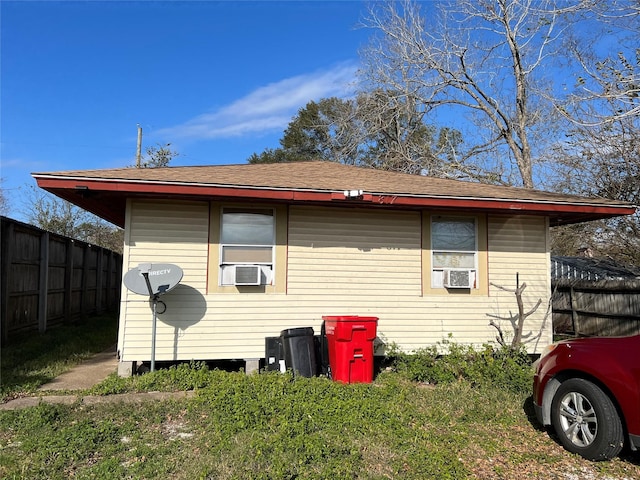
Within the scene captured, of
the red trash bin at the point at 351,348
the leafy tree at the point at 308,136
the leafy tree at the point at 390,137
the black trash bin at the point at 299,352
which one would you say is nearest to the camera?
the red trash bin at the point at 351,348

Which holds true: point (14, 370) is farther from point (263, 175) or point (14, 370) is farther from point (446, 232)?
point (446, 232)

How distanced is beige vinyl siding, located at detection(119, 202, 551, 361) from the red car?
3.21 metres

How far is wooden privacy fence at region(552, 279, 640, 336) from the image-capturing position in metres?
10.5

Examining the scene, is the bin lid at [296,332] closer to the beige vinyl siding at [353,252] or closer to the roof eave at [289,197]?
the beige vinyl siding at [353,252]

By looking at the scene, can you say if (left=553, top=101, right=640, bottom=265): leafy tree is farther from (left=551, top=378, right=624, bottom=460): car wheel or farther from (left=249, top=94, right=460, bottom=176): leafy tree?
(left=551, top=378, right=624, bottom=460): car wheel

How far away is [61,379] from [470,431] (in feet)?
18.6

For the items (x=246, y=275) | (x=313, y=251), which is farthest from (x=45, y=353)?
(x=313, y=251)

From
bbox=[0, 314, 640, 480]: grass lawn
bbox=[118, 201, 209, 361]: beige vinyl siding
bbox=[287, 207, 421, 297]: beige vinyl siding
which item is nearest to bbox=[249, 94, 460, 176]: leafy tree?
bbox=[287, 207, 421, 297]: beige vinyl siding

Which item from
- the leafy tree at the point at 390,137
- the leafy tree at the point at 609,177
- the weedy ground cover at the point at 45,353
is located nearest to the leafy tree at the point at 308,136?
the leafy tree at the point at 390,137

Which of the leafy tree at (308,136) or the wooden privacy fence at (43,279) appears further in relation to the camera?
the leafy tree at (308,136)

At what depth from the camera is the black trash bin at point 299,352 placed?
6.67 meters

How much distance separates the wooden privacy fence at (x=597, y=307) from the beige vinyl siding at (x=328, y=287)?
12.0 feet

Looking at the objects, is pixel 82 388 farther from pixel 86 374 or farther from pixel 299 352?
pixel 299 352

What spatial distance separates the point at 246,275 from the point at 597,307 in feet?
29.8
